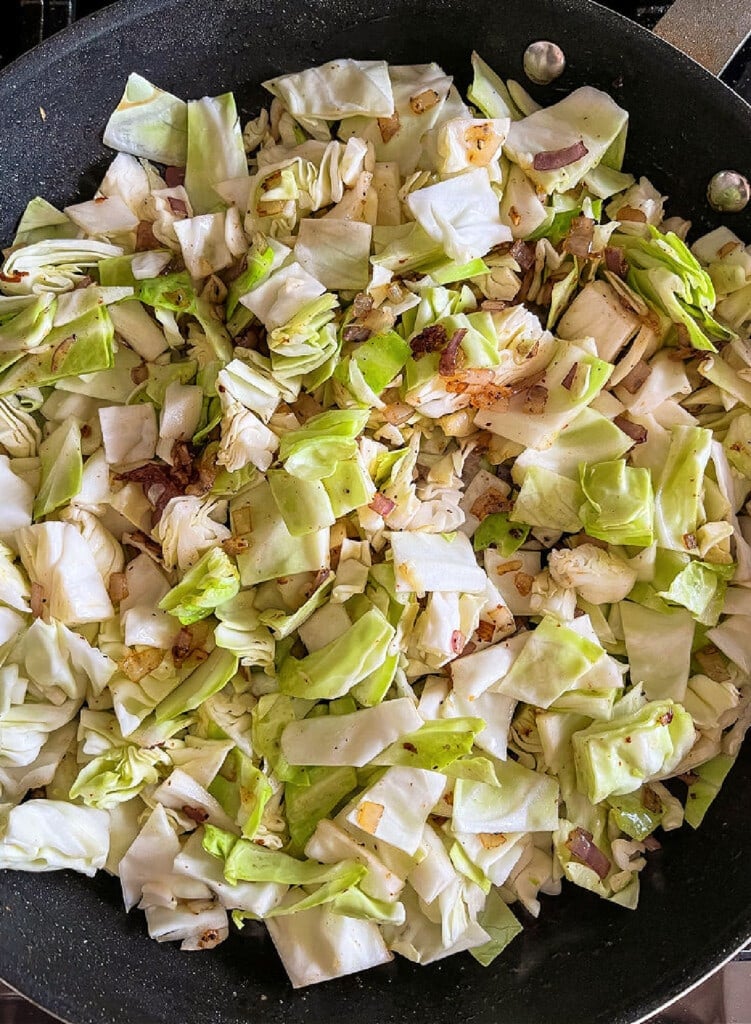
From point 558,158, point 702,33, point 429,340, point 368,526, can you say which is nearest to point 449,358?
point 429,340

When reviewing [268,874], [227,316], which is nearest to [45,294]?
[227,316]

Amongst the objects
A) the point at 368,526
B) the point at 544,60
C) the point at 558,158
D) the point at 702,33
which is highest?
the point at 702,33

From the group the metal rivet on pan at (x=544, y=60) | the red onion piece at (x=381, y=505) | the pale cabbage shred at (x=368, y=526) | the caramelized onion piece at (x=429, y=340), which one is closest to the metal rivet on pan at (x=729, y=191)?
the pale cabbage shred at (x=368, y=526)

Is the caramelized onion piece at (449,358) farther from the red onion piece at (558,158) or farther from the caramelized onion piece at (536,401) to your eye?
the red onion piece at (558,158)

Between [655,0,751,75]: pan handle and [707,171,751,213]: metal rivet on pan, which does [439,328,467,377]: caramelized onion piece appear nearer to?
[707,171,751,213]: metal rivet on pan

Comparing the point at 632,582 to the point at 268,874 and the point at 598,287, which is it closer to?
the point at 598,287

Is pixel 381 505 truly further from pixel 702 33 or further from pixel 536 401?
pixel 702 33
